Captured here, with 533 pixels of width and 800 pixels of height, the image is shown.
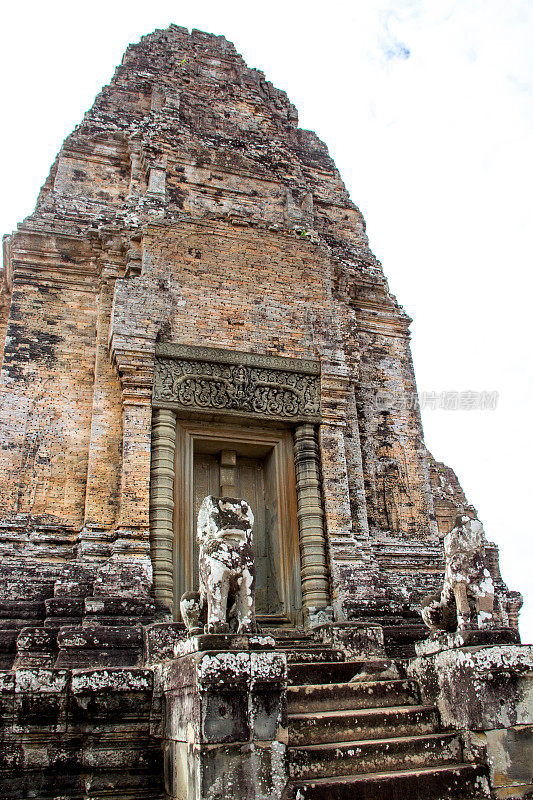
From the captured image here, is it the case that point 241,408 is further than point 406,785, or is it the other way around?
point 241,408

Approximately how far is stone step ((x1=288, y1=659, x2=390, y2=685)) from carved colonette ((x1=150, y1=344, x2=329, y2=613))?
8.07ft

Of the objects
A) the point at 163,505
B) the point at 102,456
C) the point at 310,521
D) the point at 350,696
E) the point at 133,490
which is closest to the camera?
the point at 350,696

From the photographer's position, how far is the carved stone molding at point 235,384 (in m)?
10.4

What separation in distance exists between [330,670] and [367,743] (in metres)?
1.40

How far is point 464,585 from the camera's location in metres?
6.76

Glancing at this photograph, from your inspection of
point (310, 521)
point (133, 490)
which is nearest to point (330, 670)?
point (310, 521)

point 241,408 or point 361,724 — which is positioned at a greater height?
point 241,408

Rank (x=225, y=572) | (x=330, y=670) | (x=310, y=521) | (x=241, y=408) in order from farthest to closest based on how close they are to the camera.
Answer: (x=241, y=408)
(x=310, y=521)
(x=330, y=670)
(x=225, y=572)

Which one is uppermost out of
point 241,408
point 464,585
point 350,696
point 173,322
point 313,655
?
point 173,322

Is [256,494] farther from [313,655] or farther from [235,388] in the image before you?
[313,655]

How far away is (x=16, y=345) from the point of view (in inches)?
418

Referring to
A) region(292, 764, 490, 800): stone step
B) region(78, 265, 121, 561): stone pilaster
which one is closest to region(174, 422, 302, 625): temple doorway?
region(78, 265, 121, 561): stone pilaster

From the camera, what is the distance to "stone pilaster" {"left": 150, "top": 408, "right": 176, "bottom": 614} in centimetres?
924

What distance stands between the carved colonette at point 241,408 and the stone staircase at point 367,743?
9.81 ft
